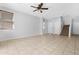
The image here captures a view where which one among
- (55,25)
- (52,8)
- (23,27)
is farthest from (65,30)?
(23,27)

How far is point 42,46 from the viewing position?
2035 mm

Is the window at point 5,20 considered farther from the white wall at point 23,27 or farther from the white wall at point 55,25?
the white wall at point 55,25

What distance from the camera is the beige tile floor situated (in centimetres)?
200

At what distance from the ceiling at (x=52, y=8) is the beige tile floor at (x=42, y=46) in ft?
1.20

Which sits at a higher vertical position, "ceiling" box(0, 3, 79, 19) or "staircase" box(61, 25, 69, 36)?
"ceiling" box(0, 3, 79, 19)

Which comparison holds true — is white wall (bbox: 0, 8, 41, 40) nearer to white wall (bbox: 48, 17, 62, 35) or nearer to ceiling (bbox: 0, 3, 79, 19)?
ceiling (bbox: 0, 3, 79, 19)

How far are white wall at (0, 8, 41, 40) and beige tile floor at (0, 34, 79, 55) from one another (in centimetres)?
9

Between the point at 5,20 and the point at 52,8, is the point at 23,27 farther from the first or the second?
the point at 52,8

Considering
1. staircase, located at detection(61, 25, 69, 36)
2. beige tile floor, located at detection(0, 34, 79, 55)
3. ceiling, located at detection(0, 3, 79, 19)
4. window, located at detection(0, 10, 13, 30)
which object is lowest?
beige tile floor, located at detection(0, 34, 79, 55)

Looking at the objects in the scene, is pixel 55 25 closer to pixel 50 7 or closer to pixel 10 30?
pixel 50 7

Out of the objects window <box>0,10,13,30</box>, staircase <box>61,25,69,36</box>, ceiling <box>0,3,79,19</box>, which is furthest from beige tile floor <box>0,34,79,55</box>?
ceiling <box>0,3,79,19</box>

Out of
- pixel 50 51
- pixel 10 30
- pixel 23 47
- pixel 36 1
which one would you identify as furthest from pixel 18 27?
pixel 50 51

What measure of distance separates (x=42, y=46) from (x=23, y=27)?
46 cm

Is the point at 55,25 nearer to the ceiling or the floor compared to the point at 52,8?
nearer to the floor
